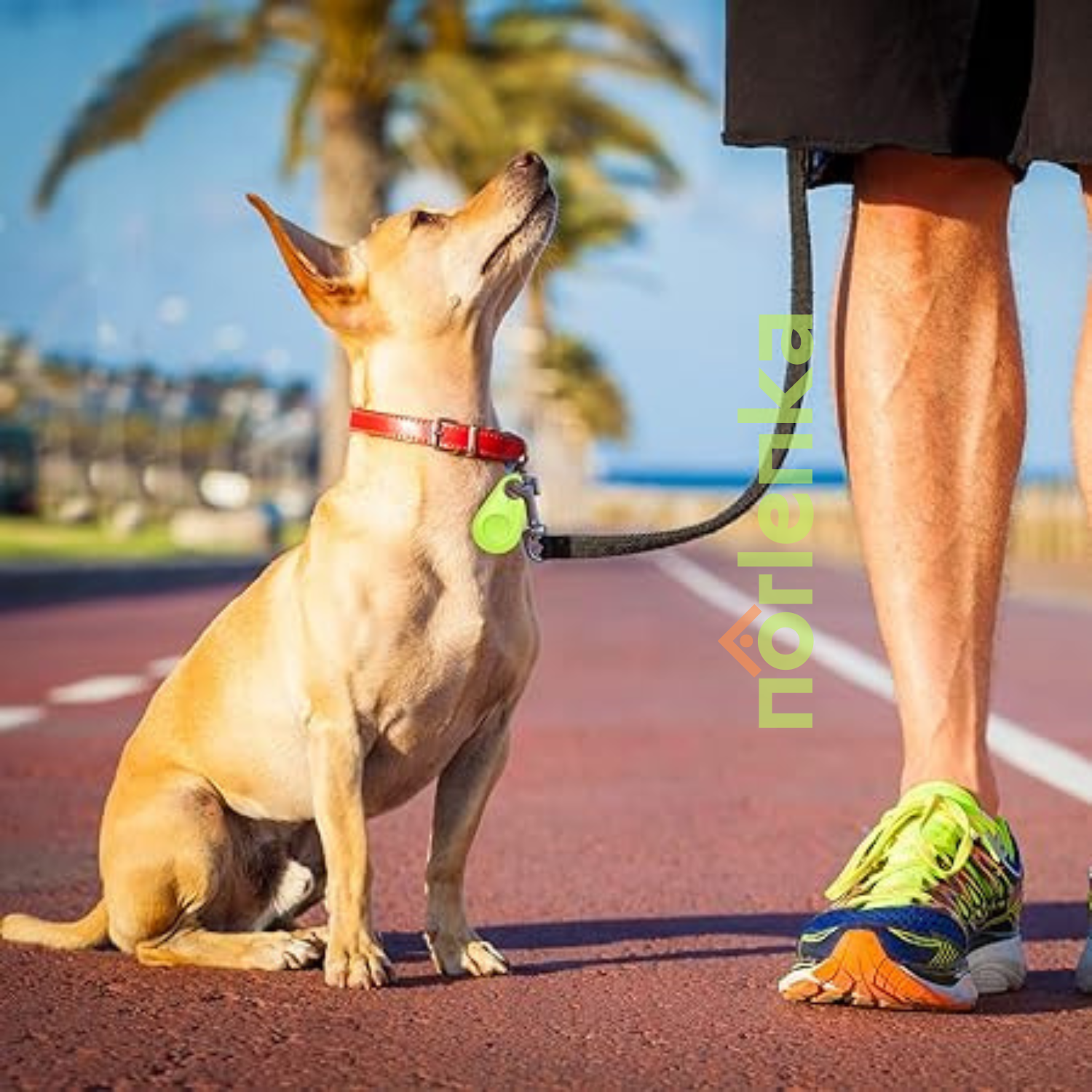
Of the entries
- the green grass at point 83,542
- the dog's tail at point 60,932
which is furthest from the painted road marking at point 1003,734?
the green grass at point 83,542

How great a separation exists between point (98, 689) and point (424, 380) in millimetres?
6399

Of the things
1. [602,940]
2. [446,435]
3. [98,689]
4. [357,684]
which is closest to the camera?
[357,684]

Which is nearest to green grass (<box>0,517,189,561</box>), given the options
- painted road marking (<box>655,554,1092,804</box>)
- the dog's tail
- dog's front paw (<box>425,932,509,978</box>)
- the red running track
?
painted road marking (<box>655,554,1092,804</box>)

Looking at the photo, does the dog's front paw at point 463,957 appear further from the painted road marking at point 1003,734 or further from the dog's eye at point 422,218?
the dog's eye at point 422,218

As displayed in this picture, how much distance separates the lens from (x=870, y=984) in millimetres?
3334

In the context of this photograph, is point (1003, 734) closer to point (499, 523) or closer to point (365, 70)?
point (499, 523)

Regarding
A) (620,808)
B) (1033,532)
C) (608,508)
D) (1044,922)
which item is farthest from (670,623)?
(608,508)

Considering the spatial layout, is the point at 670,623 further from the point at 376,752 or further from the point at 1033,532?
the point at 1033,532

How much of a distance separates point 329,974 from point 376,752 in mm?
397

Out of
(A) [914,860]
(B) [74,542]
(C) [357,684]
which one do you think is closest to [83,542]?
(B) [74,542]

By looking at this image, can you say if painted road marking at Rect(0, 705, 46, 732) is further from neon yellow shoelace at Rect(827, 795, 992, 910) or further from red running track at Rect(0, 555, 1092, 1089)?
neon yellow shoelace at Rect(827, 795, 992, 910)

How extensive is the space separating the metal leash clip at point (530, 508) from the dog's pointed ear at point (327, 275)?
0.42 m

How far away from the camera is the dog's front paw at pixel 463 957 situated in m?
3.75

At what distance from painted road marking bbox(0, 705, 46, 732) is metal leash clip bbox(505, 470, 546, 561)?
469cm
